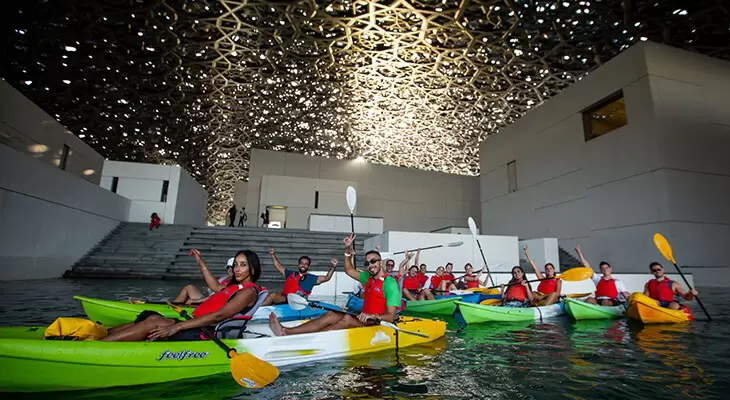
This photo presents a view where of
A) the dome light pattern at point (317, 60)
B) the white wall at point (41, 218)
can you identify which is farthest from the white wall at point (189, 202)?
the white wall at point (41, 218)

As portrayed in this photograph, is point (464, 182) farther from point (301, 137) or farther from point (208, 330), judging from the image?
point (208, 330)

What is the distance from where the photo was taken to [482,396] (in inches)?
103

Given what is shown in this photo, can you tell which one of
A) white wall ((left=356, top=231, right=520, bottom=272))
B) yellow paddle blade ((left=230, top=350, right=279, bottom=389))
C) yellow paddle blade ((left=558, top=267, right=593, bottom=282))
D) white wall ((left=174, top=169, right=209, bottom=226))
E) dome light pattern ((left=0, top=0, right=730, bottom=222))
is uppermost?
dome light pattern ((left=0, top=0, right=730, bottom=222))

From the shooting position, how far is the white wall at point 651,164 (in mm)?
11875

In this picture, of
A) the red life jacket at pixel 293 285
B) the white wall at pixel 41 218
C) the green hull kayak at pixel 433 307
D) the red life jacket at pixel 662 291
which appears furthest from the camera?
the white wall at pixel 41 218

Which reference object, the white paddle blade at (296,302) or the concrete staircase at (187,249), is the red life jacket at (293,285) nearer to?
the white paddle blade at (296,302)

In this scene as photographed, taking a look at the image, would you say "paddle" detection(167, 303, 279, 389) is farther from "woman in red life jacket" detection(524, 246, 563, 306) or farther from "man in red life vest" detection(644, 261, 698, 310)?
"man in red life vest" detection(644, 261, 698, 310)

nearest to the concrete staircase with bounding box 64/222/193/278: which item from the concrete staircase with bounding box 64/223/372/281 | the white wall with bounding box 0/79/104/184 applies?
the concrete staircase with bounding box 64/223/372/281

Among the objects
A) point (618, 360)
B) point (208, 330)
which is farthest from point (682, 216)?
point (208, 330)

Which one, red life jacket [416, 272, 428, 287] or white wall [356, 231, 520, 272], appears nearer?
red life jacket [416, 272, 428, 287]

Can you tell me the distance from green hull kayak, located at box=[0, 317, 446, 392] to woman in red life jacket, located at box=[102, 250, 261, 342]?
20cm

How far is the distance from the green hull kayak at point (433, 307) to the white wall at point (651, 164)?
9.39 metres

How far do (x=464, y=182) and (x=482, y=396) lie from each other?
27265mm

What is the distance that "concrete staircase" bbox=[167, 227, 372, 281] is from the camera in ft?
41.1
